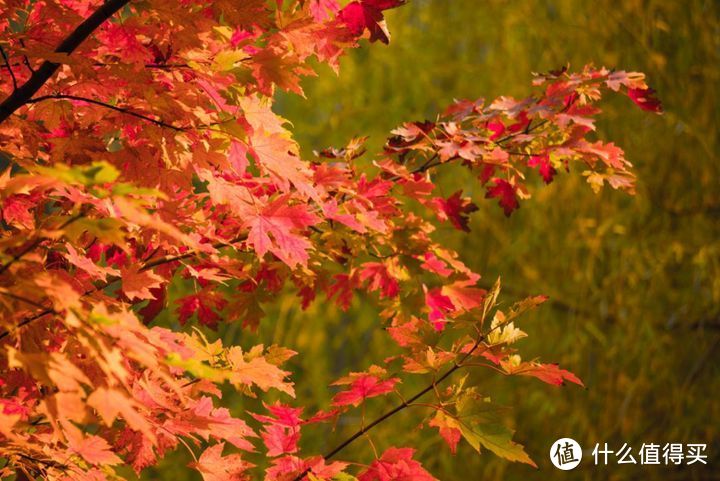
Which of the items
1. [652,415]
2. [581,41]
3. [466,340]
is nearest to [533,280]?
[652,415]

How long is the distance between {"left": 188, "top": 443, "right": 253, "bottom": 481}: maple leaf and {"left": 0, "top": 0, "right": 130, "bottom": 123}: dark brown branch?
2.13 feet

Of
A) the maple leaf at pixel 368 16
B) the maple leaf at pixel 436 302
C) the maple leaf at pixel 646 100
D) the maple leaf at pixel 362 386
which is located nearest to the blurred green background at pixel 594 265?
the maple leaf at pixel 436 302

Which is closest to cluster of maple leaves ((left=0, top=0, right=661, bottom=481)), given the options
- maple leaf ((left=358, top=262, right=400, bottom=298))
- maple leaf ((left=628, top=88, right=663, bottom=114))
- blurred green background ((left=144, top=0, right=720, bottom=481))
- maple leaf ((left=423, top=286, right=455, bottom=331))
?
maple leaf ((left=358, top=262, right=400, bottom=298))

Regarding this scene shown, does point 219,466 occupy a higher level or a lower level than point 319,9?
lower

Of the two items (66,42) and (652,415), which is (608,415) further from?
(66,42)

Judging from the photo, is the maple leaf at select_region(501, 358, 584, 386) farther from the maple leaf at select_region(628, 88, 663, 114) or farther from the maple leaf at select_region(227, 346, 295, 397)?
the maple leaf at select_region(628, 88, 663, 114)

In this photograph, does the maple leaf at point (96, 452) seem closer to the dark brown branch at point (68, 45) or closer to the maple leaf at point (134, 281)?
the maple leaf at point (134, 281)

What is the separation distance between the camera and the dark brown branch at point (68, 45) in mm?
1187

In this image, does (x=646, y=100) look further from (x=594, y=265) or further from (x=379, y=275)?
(x=594, y=265)

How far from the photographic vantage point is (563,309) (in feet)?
13.8

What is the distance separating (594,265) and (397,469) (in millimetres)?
3019

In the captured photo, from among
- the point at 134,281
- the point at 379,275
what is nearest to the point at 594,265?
the point at 379,275

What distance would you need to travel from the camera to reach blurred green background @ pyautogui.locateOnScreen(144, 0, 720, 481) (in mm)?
3979

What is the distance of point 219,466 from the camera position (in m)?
1.46
